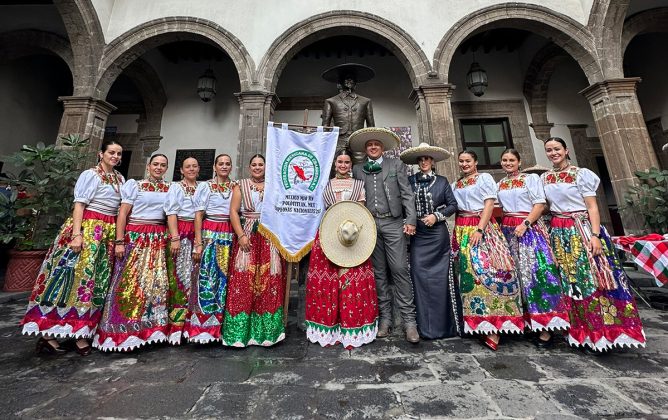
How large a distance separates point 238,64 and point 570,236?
6.44 m

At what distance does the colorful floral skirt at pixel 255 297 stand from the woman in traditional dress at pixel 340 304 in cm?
31

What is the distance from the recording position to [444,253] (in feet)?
9.27

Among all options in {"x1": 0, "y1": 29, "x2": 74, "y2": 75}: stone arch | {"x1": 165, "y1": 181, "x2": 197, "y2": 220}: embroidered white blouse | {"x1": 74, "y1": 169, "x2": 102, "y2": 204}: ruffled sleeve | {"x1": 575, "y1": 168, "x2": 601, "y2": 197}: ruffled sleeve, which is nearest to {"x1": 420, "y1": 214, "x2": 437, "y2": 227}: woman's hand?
{"x1": 575, "y1": 168, "x2": 601, "y2": 197}: ruffled sleeve

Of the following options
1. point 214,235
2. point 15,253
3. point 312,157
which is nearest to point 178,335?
point 214,235

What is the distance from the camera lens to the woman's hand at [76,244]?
2.39 metres

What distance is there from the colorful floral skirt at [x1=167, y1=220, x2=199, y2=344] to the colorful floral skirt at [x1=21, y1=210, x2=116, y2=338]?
20.6 inches

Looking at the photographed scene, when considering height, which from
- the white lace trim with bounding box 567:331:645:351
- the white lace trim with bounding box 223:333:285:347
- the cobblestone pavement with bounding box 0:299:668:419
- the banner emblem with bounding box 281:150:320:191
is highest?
the banner emblem with bounding box 281:150:320:191

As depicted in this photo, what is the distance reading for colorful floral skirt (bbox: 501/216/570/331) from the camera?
2.53m

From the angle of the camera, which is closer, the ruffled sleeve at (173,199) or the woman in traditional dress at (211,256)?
the woman in traditional dress at (211,256)

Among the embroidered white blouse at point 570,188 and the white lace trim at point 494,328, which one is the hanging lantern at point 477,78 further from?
the white lace trim at point 494,328

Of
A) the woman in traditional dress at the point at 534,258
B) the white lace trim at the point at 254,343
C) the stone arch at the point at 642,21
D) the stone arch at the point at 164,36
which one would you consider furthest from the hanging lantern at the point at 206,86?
the stone arch at the point at 642,21

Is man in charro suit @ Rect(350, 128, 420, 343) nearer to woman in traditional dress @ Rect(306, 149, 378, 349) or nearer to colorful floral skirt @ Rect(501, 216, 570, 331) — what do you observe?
woman in traditional dress @ Rect(306, 149, 378, 349)

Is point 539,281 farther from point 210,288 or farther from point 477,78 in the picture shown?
point 477,78

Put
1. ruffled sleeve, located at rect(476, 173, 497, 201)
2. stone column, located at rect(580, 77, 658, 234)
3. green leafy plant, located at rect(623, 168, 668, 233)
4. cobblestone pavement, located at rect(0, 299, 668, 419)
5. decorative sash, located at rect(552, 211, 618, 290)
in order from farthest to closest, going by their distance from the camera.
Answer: stone column, located at rect(580, 77, 658, 234) → green leafy plant, located at rect(623, 168, 668, 233) → ruffled sleeve, located at rect(476, 173, 497, 201) → decorative sash, located at rect(552, 211, 618, 290) → cobblestone pavement, located at rect(0, 299, 668, 419)
